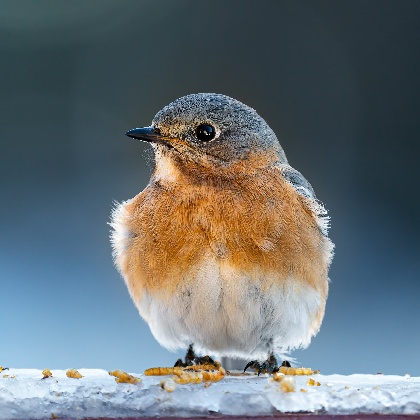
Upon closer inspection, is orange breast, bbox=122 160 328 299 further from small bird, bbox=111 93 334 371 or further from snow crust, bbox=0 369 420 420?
snow crust, bbox=0 369 420 420

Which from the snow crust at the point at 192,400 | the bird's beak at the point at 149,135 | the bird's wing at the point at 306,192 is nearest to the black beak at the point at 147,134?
the bird's beak at the point at 149,135

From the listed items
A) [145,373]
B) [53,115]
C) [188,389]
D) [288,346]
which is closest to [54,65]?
[53,115]

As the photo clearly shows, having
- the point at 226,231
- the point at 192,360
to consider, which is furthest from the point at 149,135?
the point at 192,360

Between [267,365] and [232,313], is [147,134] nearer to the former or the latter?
[232,313]

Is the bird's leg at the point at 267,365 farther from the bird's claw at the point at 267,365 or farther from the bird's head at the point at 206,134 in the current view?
the bird's head at the point at 206,134

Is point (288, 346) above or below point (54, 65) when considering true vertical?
below

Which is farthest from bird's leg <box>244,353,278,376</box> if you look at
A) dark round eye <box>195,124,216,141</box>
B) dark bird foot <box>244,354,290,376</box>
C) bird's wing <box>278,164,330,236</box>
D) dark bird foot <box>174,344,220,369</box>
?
dark round eye <box>195,124,216,141</box>

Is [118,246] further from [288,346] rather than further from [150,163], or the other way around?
[288,346]
